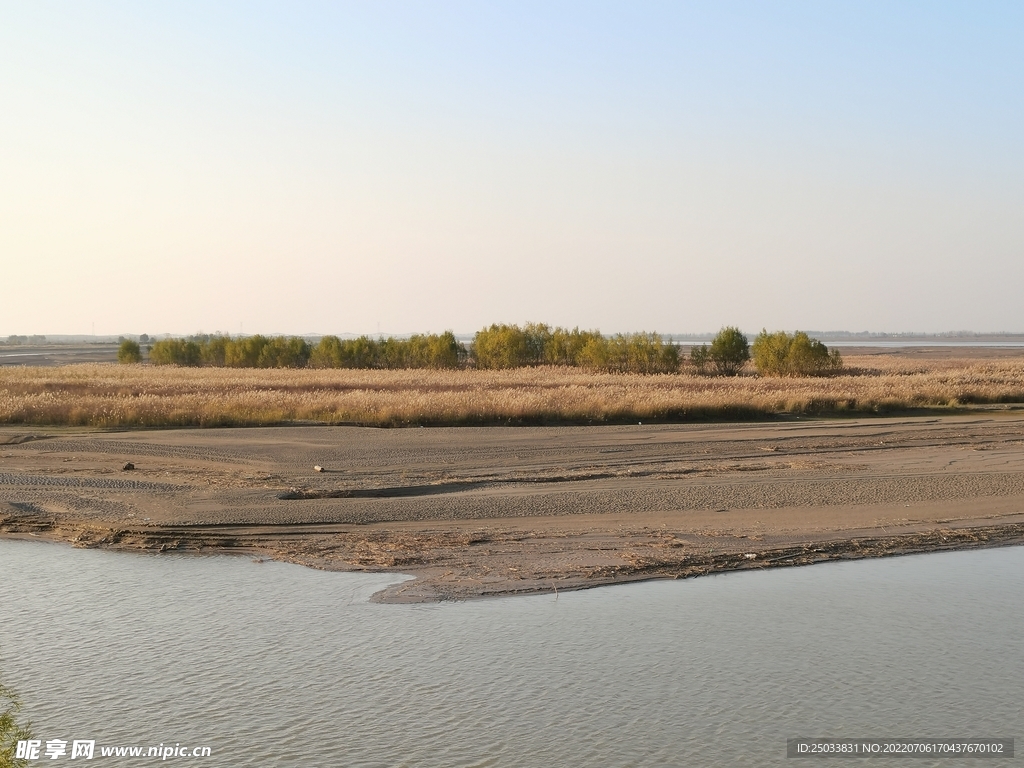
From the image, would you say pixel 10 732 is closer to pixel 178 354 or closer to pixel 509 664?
pixel 509 664

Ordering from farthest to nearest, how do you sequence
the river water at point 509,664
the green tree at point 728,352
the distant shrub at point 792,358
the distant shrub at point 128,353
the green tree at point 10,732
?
the distant shrub at point 128,353, the green tree at point 728,352, the distant shrub at point 792,358, the river water at point 509,664, the green tree at point 10,732

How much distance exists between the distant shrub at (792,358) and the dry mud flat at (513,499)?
3987 centimetres

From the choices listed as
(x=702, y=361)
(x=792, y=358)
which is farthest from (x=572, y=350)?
(x=792, y=358)

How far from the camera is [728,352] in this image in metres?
68.0

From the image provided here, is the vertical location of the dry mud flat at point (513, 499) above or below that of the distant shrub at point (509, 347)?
below

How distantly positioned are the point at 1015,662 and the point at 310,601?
23.6 feet

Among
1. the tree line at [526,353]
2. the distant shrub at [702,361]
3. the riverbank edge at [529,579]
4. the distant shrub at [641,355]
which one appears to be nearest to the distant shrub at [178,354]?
the tree line at [526,353]

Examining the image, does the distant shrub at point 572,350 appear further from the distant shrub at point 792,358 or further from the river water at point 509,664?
the river water at point 509,664

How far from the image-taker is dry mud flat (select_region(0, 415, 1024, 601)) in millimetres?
12281

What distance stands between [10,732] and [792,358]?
2483 inches

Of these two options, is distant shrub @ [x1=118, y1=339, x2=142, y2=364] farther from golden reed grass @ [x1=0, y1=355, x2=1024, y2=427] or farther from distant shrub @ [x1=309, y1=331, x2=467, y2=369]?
golden reed grass @ [x1=0, y1=355, x2=1024, y2=427]

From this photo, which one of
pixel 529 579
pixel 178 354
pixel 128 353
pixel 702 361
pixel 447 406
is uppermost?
pixel 128 353

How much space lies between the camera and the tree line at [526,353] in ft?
219

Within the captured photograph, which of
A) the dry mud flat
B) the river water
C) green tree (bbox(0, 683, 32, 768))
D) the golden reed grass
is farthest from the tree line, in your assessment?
green tree (bbox(0, 683, 32, 768))
